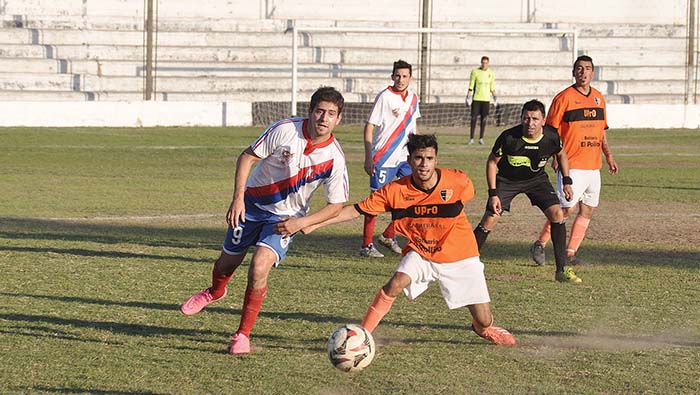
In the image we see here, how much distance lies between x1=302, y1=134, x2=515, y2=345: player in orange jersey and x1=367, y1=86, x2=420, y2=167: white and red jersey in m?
4.54

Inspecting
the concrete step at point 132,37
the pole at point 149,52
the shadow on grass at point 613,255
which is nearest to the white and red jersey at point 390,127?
the shadow on grass at point 613,255

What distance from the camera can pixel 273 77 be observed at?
1505 inches

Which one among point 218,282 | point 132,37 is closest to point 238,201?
point 218,282

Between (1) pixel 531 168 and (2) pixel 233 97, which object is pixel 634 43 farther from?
(1) pixel 531 168

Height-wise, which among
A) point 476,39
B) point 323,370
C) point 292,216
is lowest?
point 323,370

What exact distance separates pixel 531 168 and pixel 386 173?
206cm

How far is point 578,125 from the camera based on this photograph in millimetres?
10680

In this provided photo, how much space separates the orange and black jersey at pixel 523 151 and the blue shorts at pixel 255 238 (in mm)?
3024

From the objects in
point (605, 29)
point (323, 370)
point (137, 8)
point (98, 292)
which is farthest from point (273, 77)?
point (323, 370)

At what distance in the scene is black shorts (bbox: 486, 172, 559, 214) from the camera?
32.2 feet

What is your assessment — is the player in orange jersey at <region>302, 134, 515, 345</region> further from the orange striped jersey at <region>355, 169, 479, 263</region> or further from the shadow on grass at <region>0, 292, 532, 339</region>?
the shadow on grass at <region>0, 292, 532, 339</region>

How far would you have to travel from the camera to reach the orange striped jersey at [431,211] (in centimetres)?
678

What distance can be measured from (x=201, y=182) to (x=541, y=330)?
36.1 ft

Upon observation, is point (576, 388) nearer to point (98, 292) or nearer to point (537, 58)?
point (98, 292)
